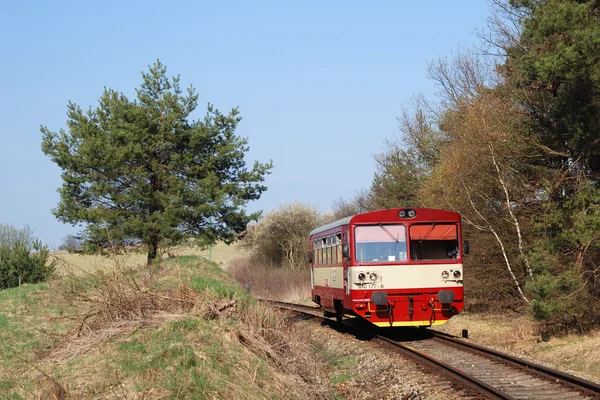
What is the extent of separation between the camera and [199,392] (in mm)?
7688

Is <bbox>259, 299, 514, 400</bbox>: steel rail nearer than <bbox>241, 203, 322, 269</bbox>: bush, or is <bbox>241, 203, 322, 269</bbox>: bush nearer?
<bbox>259, 299, 514, 400</bbox>: steel rail

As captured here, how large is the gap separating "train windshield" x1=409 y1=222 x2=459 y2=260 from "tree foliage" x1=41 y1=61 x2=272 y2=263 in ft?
55.9

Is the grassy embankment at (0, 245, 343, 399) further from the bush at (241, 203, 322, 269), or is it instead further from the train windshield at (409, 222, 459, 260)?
the bush at (241, 203, 322, 269)

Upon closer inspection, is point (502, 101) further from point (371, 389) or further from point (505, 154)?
point (371, 389)

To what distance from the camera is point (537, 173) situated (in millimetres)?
20453

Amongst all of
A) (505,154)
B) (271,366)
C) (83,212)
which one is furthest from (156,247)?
(271,366)

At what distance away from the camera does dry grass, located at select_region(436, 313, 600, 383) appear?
1355 cm

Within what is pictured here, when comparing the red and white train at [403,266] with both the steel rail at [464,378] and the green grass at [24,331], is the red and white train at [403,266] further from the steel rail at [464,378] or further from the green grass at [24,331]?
the green grass at [24,331]

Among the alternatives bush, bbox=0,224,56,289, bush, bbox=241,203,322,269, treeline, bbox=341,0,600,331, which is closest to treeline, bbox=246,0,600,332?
treeline, bbox=341,0,600,331

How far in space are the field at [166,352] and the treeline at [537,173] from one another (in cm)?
253

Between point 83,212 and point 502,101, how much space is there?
59.6ft

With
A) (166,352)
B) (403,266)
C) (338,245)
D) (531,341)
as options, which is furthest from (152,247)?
(166,352)

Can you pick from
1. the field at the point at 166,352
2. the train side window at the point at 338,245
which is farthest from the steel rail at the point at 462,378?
the train side window at the point at 338,245

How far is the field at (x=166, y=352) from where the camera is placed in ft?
26.0
